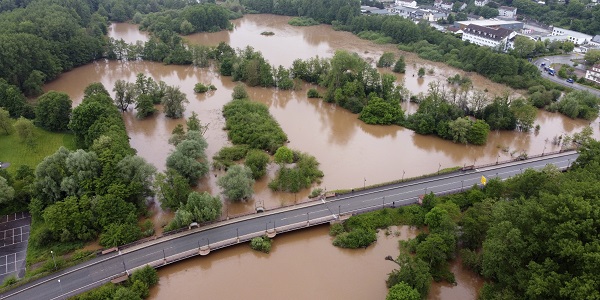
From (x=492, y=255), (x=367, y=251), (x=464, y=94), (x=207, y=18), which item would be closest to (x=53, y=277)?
(x=367, y=251)

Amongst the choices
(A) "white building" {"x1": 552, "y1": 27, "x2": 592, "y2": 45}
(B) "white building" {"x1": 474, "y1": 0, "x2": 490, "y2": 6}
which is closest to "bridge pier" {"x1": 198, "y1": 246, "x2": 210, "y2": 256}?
(A) "white building" {"x1": 552, "y1": 27, "x2": 592, "y2": 45}

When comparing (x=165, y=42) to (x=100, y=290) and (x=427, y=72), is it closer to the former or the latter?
(x=427, y=72)

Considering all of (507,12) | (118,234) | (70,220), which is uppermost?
(507,12)

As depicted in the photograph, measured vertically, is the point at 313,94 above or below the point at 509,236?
below

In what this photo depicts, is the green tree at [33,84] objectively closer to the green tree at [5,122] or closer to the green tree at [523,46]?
the green tree at [5,122]

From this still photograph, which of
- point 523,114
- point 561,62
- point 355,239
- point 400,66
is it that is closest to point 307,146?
point 355,239

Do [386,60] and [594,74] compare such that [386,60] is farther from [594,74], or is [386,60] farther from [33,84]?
[33,84]
